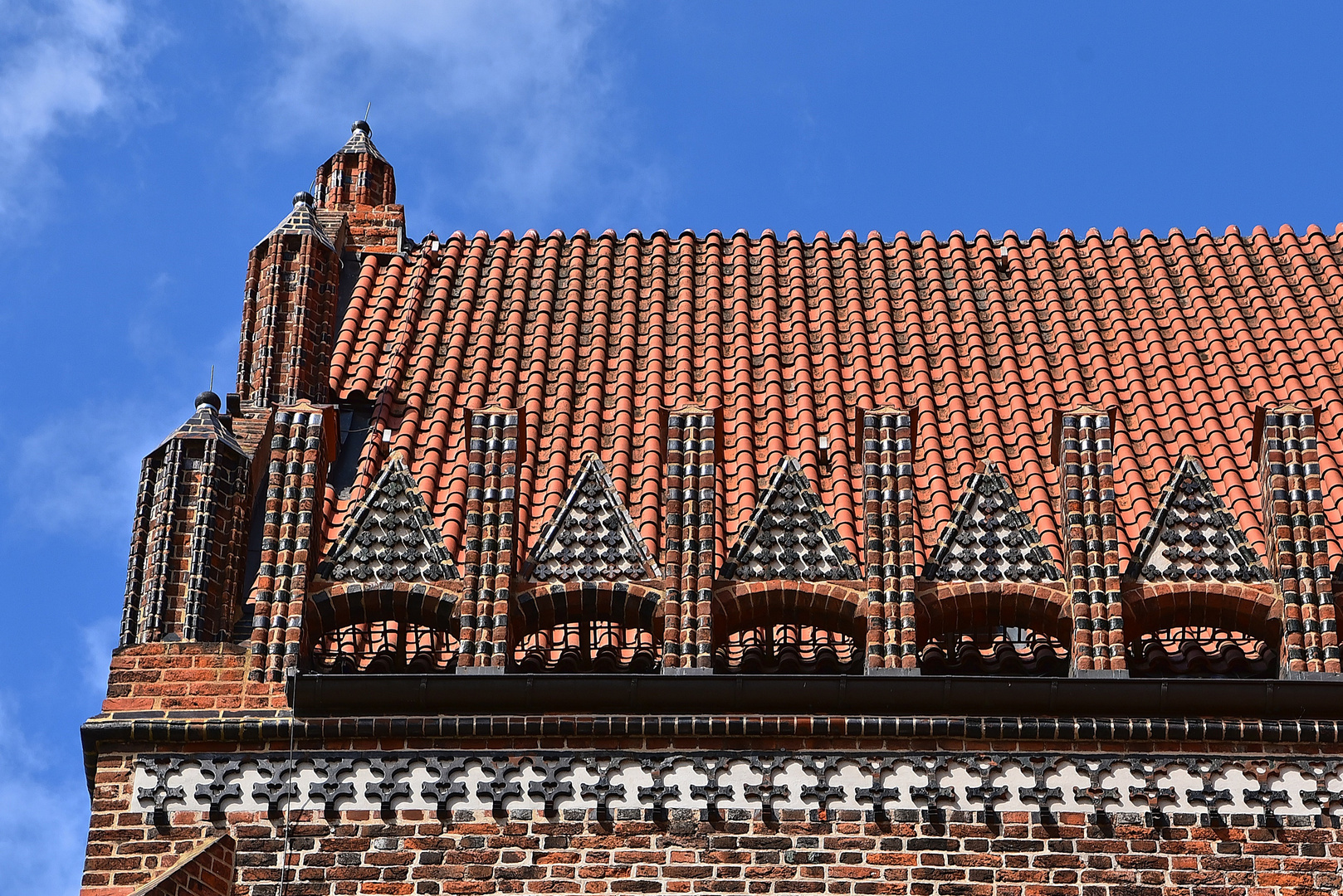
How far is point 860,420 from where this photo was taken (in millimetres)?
14422

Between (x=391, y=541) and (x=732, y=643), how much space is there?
223 cm

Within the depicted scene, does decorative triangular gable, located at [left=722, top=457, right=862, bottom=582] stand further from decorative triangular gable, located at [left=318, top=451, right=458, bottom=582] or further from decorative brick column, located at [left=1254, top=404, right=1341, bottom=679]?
decorative brick column, located at [left=1254, top=404, right=1341, bottom=679]

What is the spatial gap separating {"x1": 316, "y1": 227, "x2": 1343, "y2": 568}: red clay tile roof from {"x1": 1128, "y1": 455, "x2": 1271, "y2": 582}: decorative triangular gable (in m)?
0.19

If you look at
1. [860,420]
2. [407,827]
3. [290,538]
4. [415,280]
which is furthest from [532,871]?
[415,280]

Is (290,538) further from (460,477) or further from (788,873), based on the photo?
(788,873)

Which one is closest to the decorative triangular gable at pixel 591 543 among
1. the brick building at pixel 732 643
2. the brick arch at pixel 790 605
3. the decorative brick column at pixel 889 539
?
the brick building at pixel 732 643

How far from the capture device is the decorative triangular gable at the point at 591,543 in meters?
13.8

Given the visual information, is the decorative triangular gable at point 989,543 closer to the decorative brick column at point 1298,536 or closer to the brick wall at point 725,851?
the decorative brick column at point 1298,536

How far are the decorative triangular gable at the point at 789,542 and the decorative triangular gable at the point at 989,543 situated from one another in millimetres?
590

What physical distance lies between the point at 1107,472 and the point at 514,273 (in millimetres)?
5844

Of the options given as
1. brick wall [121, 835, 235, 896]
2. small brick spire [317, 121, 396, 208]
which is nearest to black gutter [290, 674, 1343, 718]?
brick wall [121, 835, 235, 896]

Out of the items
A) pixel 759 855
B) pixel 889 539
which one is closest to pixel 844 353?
pixel 889 539

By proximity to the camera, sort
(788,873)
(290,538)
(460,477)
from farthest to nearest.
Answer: (460,477) < (290,538) < (788,873)

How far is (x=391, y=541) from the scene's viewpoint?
553 inches
